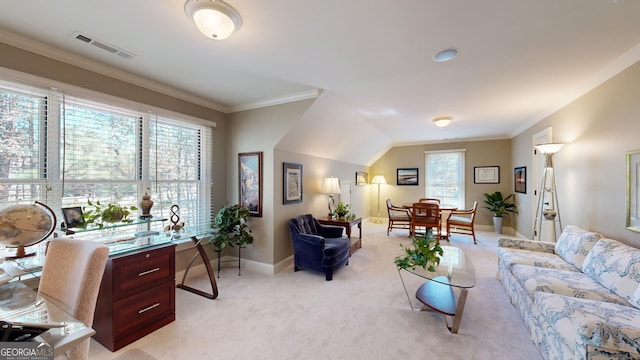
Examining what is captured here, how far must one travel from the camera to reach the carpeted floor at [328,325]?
74.8 inches

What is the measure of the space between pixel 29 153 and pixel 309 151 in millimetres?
3247

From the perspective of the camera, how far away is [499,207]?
602 centimetres

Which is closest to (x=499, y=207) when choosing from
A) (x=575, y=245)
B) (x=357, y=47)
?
(x=575, y=245)

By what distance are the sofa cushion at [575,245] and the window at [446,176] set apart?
4.08 meters

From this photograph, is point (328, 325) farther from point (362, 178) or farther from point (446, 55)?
point (362, 178)

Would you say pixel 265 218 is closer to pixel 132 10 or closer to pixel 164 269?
pixel 164 269

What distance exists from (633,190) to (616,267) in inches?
33.1

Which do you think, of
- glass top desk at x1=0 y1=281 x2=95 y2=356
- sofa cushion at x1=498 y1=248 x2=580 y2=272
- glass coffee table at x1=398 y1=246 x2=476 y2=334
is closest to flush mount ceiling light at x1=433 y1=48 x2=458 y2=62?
glass coffee table at x1=398 y1=246 x2=476 y2=334

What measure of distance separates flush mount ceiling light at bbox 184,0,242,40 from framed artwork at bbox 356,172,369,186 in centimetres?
556

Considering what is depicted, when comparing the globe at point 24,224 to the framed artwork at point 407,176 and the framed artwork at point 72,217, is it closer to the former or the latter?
the framed artwork at point 72,217

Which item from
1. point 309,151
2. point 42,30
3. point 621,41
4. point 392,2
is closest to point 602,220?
point 621,41

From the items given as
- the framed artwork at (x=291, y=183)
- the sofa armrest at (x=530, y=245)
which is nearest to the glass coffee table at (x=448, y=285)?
the sofa armrest at (x=530, y=245)

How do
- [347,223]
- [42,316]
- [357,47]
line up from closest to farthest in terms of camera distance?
[42,316] < [357,47] < [347,223]

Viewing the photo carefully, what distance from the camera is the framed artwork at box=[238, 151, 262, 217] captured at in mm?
3584
